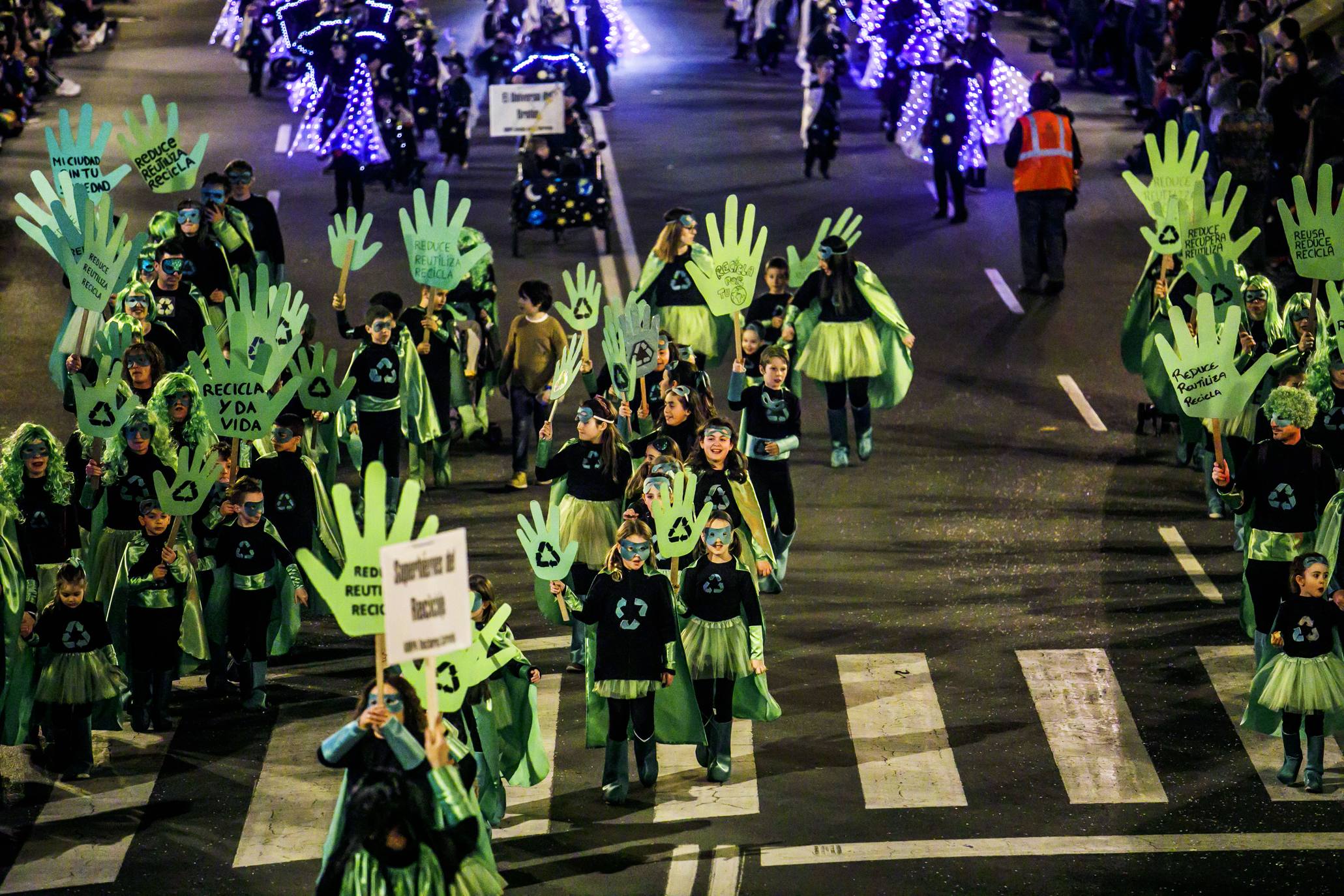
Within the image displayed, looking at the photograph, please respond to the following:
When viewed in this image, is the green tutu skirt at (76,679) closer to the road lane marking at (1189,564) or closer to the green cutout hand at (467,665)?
the green cutout hand at (467,665)

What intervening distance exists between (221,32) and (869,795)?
27248mm

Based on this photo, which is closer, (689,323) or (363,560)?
(363,560)

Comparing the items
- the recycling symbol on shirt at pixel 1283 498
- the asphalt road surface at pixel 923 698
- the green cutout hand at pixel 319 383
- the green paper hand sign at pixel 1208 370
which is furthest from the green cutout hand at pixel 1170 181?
the green cutout hand at pixel 319 383

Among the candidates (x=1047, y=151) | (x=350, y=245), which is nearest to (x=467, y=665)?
(x=350, y=245)

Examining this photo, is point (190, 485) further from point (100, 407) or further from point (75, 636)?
point (75, 636)

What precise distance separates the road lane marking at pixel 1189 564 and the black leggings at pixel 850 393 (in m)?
2.77

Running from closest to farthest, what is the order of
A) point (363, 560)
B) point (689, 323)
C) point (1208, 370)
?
point (363, 560) < point (1208, 370) < point (689, 323)

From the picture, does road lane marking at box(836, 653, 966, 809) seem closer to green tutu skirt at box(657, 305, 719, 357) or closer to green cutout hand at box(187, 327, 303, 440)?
green cutout hand at box(187, 327, 303, 440)

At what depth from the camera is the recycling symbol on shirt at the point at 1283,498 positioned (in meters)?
12.9

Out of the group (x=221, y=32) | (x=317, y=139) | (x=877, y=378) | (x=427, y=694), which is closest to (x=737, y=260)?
(x=877, y=378)

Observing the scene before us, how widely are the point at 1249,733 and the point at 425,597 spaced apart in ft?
20.3

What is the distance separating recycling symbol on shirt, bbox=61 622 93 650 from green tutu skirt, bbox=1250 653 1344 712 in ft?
22.5

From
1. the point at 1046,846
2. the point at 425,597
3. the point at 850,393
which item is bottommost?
the point at 1046,846

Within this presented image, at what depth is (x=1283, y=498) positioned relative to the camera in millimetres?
12930
